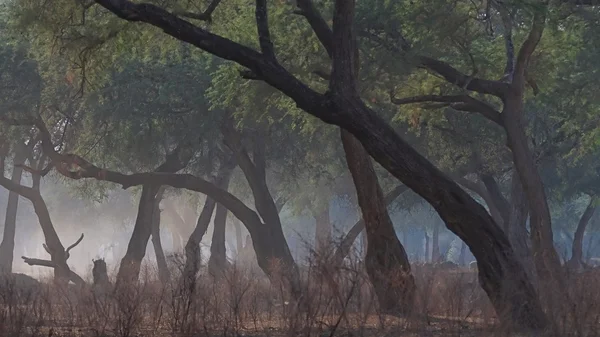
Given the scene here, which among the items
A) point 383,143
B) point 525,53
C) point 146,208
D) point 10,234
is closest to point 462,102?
point 525,53

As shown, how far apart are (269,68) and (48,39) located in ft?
19.6

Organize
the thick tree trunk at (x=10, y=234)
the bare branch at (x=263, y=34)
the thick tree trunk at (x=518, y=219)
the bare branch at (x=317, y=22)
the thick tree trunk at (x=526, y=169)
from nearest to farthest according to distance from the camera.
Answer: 1. the bare branch at (x=263, y=34)
2. the bare branch at (x=317, y=22)
3. the thick tree trunk at (x=526, y=169)
4. the thick tree trunk at (x=518, y=219)
5. the thick tree trunk at (x=10, y=234)

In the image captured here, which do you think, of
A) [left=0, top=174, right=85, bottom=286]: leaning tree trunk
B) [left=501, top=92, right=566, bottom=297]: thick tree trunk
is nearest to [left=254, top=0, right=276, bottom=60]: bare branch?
[left=501, top=92, right=566, bottom=297]: thick tree trunk

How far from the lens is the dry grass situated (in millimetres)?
10953

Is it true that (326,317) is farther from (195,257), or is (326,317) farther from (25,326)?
(25,326)

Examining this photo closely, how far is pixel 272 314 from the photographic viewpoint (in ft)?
→ 45.2

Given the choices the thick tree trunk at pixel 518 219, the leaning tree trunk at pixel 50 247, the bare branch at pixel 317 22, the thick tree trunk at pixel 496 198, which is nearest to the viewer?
the bare branch at pixel 317 22

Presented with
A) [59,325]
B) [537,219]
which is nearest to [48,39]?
[59,325]

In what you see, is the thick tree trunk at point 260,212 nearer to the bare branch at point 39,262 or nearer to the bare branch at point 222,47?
the bare branch at point 39,262

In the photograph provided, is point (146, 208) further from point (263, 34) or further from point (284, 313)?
point (284, 313)

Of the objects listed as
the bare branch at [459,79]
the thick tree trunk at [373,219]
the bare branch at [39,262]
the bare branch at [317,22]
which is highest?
the bare branch at [459,79]

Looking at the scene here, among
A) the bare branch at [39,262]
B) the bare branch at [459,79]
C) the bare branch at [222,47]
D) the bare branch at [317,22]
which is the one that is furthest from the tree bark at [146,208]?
the bare branch at [222,47]

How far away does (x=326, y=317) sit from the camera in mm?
12070

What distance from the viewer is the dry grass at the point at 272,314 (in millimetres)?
10953
